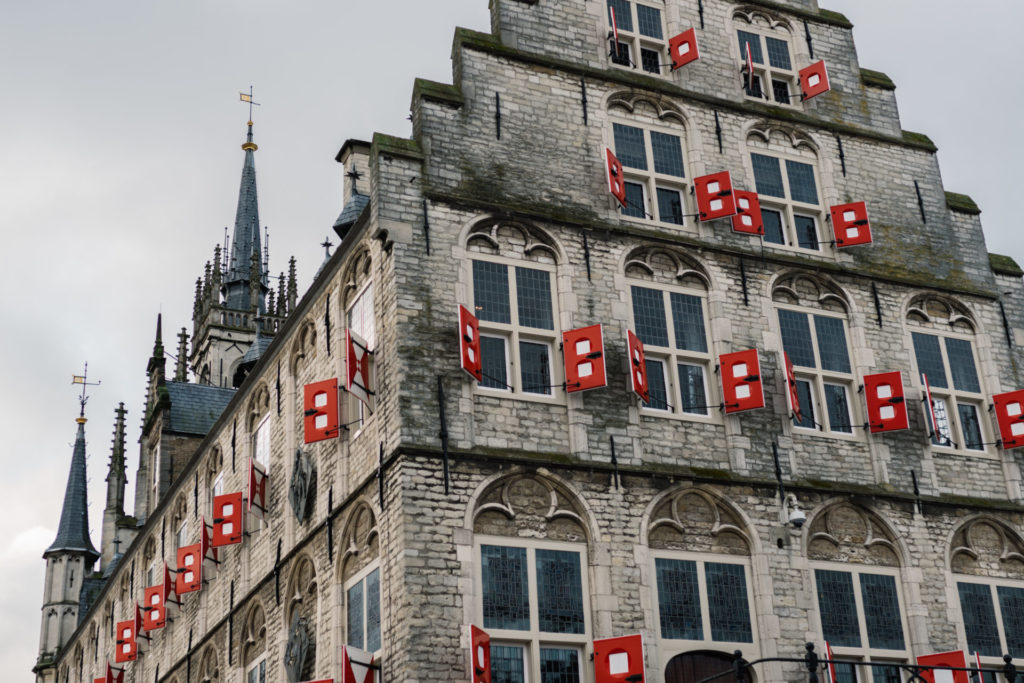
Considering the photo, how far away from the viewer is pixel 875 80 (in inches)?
935

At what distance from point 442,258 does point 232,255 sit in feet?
200

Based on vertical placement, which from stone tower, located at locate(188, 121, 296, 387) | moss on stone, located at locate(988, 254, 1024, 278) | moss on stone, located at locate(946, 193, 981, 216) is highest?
stone tower, located at locate(188, 121, 296, 387)

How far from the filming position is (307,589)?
20.0 metres

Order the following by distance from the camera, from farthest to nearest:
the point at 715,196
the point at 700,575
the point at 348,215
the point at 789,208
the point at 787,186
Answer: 1. the point at 348,215
2. the point at 787,186
3. the point at 789,208
4. the point at 715,196
5. the point at 700,575

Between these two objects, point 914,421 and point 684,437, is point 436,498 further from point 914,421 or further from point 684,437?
point 914,421

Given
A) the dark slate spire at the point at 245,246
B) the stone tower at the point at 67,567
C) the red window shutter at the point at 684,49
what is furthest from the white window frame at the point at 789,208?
the dark slate spire at the point at 245,246

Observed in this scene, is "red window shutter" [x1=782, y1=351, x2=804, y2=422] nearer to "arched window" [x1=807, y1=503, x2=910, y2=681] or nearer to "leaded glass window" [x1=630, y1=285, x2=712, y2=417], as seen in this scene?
"leaded glass window" [x1=630, y1=285, x2=712, y2=417]

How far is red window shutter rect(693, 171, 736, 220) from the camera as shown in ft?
67.6

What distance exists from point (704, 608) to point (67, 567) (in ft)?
138

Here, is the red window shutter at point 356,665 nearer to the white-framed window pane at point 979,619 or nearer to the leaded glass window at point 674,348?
the leaded glass window at point 674,348

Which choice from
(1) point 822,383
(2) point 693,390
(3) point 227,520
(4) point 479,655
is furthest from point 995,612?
(3) point 227,520

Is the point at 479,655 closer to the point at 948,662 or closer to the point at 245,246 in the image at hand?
the point at 948,662

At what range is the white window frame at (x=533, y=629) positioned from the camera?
16.6m

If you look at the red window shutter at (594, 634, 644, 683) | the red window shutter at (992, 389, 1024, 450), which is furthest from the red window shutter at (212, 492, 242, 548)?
the red window shutter at (992, 389, 1024, 450)
